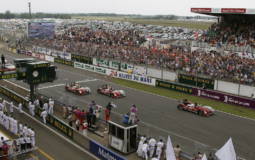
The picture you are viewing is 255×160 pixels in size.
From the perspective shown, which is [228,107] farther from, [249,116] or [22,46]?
[22,46]

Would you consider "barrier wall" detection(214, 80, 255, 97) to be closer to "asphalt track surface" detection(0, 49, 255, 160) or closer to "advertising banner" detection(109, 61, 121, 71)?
"asphalt track surface" detection(0, 49, 255, 160)

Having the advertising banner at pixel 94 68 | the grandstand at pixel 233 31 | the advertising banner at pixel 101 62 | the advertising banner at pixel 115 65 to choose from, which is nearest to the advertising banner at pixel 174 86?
the advertising banner at pixel 94 68

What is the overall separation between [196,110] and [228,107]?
149 inches

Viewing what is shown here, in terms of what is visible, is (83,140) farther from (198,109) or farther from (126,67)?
(126,67)

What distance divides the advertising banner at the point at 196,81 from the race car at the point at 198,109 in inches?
268

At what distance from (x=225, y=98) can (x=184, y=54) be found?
11.8 metres

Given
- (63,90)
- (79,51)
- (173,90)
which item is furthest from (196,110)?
(79,51)

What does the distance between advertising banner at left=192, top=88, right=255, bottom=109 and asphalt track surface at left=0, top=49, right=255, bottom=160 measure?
2.76 m

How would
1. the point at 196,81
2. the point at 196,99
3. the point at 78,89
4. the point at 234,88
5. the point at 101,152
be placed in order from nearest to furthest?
the point at 101,152 → the point at 196,99 → the point at 234,88 → the point at 78,89 → the point at 196,81

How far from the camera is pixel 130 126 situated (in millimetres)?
15695

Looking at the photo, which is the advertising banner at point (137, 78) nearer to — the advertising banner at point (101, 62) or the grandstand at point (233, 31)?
the advertising banner at point (101, 62)

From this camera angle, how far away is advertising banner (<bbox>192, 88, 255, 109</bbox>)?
973 inches

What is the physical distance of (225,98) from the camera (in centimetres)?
2619

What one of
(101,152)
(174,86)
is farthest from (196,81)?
(101,152)
